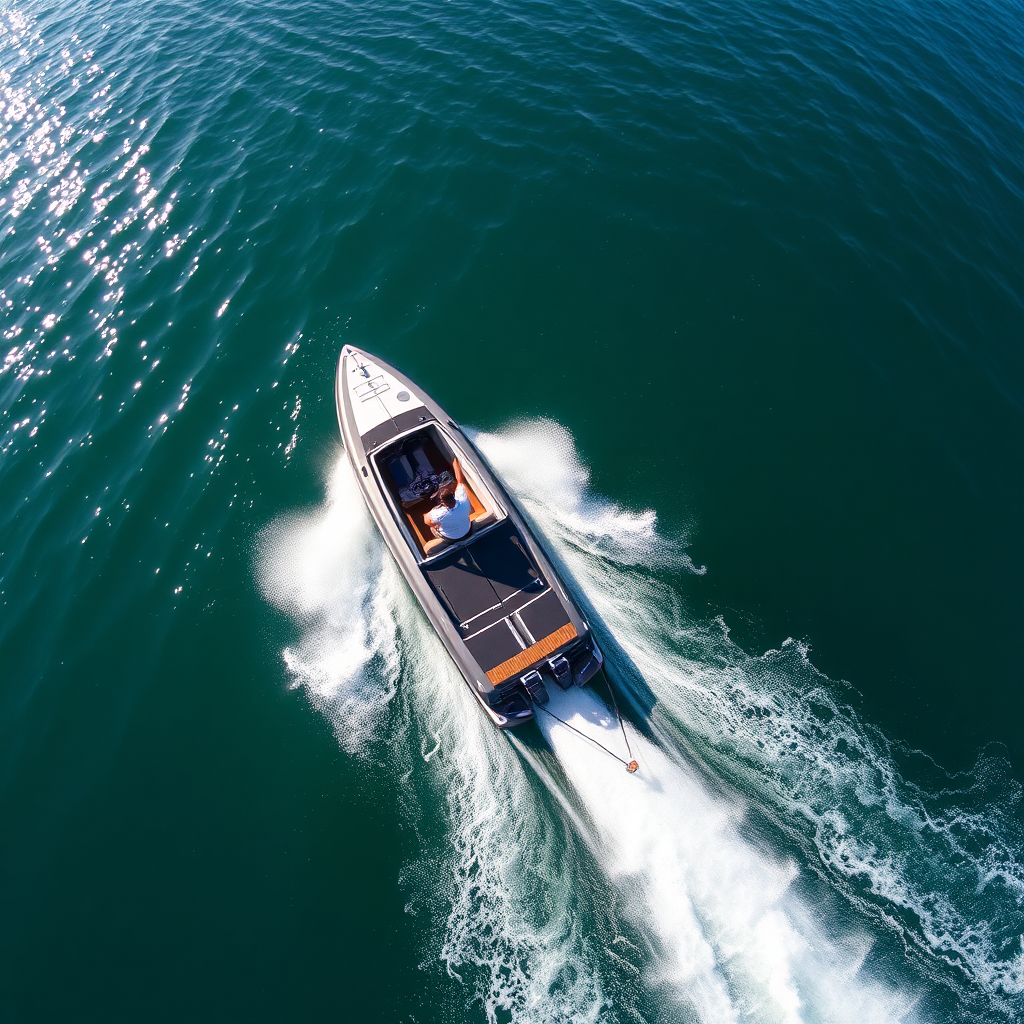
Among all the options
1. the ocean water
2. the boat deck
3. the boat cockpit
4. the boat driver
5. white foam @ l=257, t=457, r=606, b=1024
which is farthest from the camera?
the boat cockpit

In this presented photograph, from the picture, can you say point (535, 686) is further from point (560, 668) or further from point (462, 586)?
point (462, 586)

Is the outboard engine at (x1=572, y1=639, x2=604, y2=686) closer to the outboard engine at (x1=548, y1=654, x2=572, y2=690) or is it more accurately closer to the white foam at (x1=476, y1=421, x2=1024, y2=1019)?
the outboard engine at (x1=548, y1=654, x2=572, y2=690)

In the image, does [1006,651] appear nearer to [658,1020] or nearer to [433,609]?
[658,1020]

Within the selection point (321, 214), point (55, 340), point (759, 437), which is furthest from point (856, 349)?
point (55, 340)

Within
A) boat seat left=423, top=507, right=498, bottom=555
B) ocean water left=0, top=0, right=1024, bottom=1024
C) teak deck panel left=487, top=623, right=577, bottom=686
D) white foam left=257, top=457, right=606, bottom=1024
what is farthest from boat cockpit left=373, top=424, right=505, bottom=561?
teak deck panel left=487, top=623, right=577, bottom=686

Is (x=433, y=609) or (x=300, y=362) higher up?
(x=300, y=362)

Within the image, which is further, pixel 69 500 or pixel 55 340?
pixel 55 340

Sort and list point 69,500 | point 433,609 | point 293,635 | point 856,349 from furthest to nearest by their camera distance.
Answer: point 856,349, point 69,500, point 293,635, point 433,609
